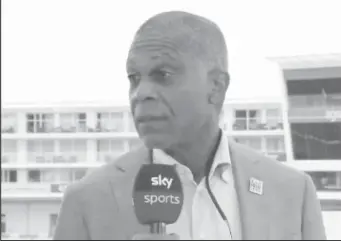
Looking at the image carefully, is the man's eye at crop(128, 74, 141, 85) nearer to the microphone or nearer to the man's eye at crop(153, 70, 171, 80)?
the man's eye at crop(153, 70, 171, 80)

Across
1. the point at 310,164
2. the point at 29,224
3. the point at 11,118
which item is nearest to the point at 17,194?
the point at 11,118

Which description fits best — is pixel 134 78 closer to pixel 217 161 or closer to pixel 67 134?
pixel 217 161

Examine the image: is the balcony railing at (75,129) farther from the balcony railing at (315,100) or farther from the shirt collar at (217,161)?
the shirt collar at (217,161)

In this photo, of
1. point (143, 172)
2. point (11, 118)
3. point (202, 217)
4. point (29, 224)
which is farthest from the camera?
point (29, 224)

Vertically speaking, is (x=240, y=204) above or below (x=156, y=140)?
below

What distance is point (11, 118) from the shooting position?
2.79 metres

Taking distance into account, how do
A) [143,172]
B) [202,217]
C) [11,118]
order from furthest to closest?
[11,118] < [202,217] < [143,172]

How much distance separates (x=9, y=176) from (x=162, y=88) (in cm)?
213

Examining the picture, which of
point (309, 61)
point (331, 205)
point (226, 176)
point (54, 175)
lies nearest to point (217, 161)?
point (226, 176)

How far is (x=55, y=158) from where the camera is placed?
3.15 m

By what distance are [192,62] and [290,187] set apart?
341mm

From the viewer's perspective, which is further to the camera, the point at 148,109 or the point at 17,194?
the point at 17,194

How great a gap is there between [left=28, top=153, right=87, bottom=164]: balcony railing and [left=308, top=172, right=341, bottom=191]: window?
1.16 m

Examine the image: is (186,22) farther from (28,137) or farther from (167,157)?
(28,137)
